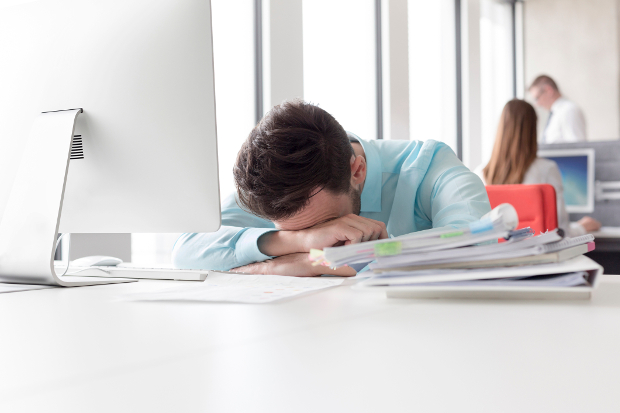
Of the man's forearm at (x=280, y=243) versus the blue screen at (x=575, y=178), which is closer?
the man's forearm at (x=280, y=243)

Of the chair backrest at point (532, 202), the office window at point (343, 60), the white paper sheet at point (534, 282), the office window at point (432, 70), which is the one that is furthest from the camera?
the office window at point (432, 70)

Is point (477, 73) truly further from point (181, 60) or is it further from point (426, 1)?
point (181, 60)

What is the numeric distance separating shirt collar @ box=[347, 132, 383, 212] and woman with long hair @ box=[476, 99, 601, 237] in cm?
176

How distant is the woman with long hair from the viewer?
2764 millimetres

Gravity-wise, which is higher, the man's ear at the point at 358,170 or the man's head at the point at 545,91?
the man's head at the point at 545,91

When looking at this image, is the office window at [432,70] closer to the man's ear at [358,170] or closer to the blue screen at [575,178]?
the blue screen at [575,178]

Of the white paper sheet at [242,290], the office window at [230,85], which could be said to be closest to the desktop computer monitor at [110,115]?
the white paper sheet at [242,290]

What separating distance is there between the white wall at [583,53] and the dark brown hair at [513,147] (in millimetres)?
3094

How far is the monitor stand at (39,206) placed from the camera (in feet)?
2.90

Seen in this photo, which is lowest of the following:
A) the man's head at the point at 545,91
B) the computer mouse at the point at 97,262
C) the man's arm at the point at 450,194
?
the computer mouse at the point at 97,262

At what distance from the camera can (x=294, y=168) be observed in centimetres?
103

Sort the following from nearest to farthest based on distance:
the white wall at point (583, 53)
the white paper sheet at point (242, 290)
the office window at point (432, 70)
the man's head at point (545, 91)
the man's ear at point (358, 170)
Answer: the white paper sheet at point (242, 290) → the man's ear at point (358, 170) → the office window at point (432, 70) → the man's head at point (545, 91) → the white wall at point (583, 53)

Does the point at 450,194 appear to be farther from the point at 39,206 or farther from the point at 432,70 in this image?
the point at 432,70

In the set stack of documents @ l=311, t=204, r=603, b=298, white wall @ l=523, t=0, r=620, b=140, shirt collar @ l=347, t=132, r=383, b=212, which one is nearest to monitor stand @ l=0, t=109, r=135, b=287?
stack of documents @ l=311, t=204, r=603, b=298
